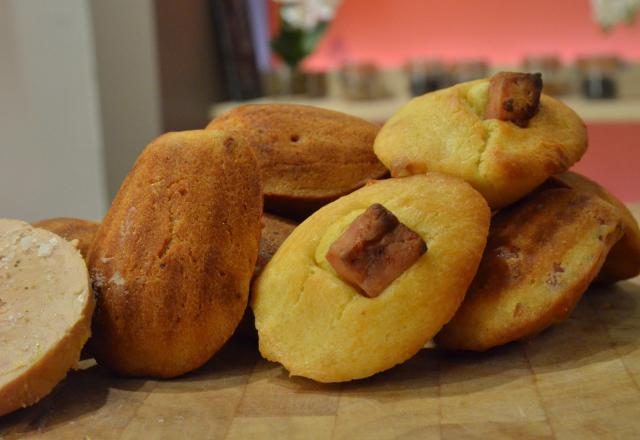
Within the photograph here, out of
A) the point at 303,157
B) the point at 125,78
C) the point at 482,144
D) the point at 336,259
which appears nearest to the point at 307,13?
the point at 125,78

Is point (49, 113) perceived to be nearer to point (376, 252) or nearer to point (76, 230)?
point (76, 230)

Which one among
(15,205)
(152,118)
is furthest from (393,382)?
(15,205)

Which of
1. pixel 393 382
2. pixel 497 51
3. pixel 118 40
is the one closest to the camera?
pixel 393 382

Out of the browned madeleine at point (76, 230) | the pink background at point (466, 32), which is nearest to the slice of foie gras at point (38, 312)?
the browned madeleine at point (76, 230)

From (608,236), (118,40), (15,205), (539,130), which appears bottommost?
(15,205)

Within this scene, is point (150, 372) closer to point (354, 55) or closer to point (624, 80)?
point (624, 80)

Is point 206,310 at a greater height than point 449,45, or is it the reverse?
point 449,45
